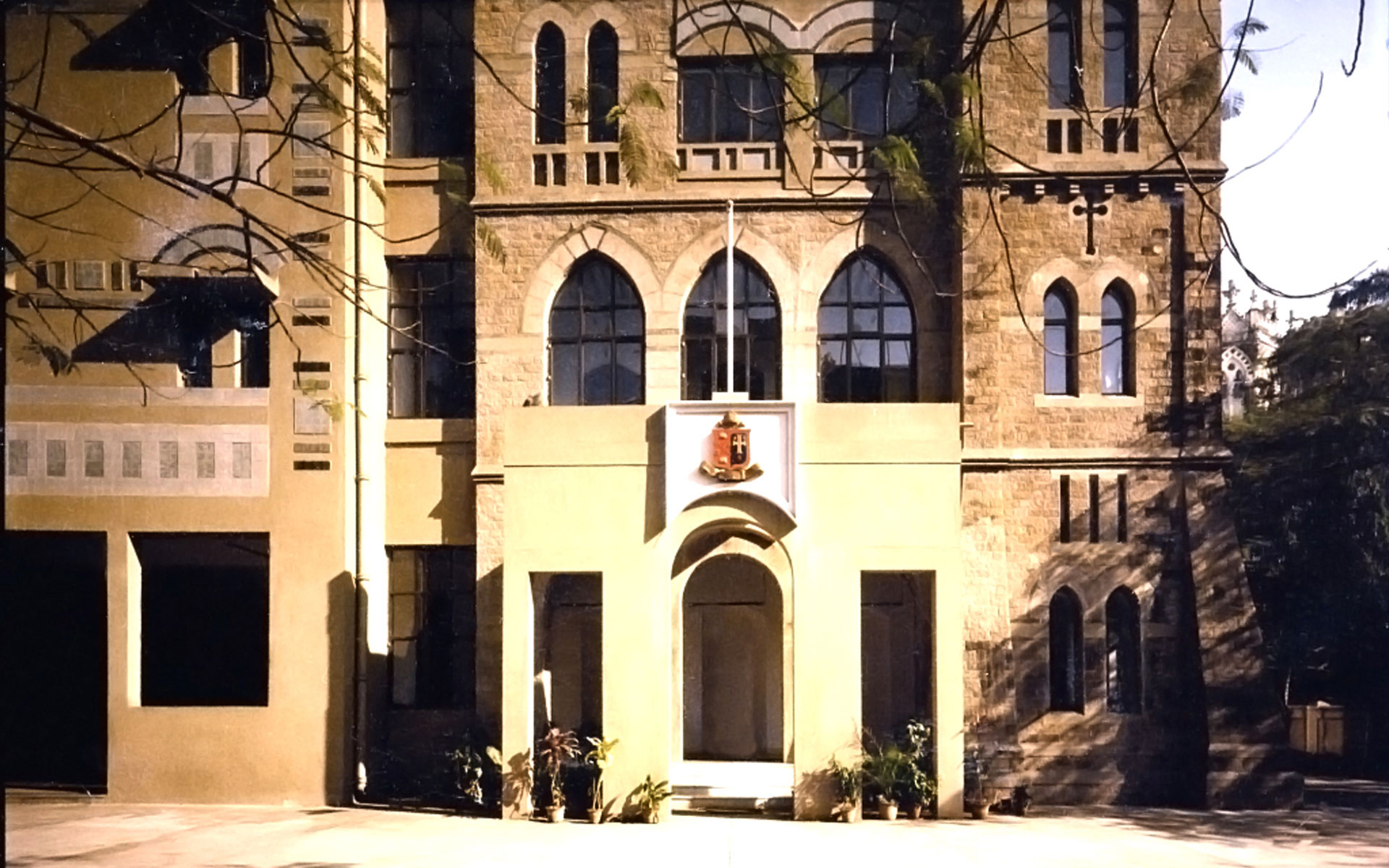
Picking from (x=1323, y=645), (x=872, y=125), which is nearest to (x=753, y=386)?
(x=872, y=125)

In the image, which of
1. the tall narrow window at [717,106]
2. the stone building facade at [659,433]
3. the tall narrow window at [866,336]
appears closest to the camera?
the stone building facade at [659,433]

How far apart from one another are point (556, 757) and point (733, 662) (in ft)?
5.74

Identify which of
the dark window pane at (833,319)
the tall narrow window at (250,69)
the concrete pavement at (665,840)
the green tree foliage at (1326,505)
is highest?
the tall narrow window at (250,69)

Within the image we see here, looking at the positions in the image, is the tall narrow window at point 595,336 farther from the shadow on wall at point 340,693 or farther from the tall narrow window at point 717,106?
the shadow on wall at point 340,693

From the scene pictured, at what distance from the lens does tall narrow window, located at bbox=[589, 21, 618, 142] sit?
9.96 m

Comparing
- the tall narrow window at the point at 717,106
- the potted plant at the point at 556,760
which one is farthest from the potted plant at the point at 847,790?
the tall narrow window at the point at 717,106

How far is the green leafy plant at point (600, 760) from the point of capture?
30.5 ft

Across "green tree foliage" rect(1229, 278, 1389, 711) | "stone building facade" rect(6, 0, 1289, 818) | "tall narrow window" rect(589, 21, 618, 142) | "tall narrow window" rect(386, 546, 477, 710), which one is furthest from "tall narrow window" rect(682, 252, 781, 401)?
"green tree foliage" rect(1229, 278, 1389, 711)

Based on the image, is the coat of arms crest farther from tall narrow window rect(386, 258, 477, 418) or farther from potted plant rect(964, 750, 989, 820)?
potted plant rect(964, 750, 989, 820)

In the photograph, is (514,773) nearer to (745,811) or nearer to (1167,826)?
(745,811)

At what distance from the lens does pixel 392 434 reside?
1078 cm

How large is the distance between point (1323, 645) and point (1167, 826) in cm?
169

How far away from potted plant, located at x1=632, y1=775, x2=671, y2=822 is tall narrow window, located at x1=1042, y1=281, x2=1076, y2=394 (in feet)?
15.2

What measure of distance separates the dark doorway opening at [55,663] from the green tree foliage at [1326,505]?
27.8ft
